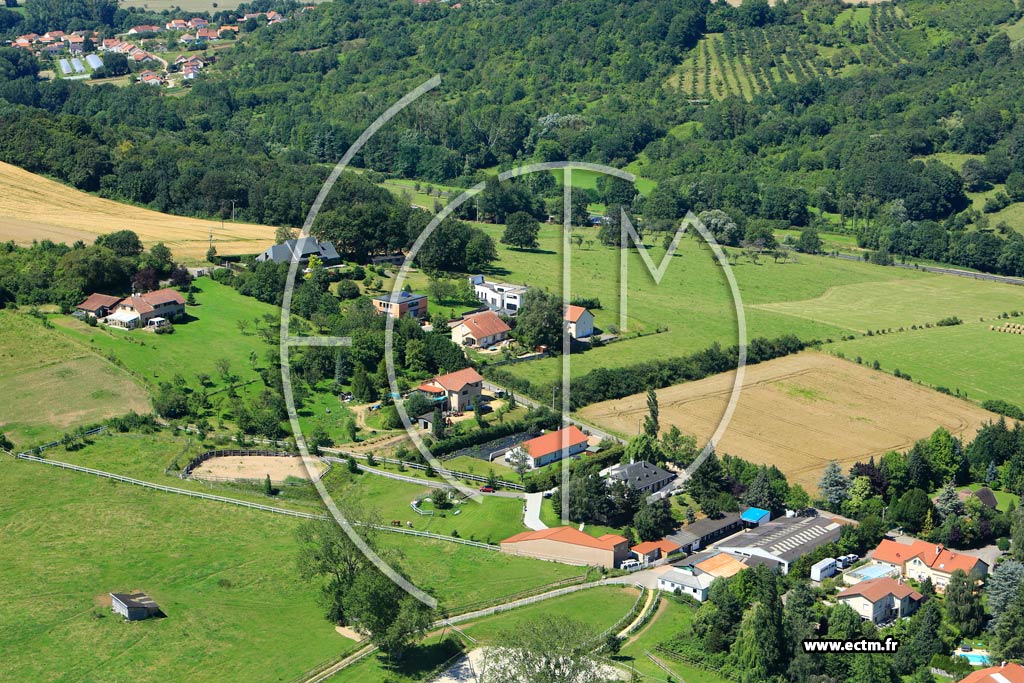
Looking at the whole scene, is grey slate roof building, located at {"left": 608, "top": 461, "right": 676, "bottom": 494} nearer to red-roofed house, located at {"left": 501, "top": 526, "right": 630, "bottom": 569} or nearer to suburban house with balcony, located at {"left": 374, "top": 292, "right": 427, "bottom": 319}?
red-roofed house, located at {"left": 501, "top": 526, "right": 630, "bottom": 569}

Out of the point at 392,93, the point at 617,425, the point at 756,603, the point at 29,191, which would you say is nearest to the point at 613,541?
the point at 756,603

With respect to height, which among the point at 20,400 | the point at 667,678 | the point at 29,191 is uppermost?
the point at 29,191

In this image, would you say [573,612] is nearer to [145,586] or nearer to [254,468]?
[145,586]

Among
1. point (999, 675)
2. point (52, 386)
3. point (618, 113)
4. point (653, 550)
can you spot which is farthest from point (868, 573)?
point (618, 113)

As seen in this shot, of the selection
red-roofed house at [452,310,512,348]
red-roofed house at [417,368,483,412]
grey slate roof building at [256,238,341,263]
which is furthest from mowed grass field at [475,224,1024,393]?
grey slate roof building at [256,238,341,263]

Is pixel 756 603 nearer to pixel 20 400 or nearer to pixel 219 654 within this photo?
pixel 219 654

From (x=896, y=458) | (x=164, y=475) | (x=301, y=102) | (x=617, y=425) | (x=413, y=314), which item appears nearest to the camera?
(x=164, y=475)
